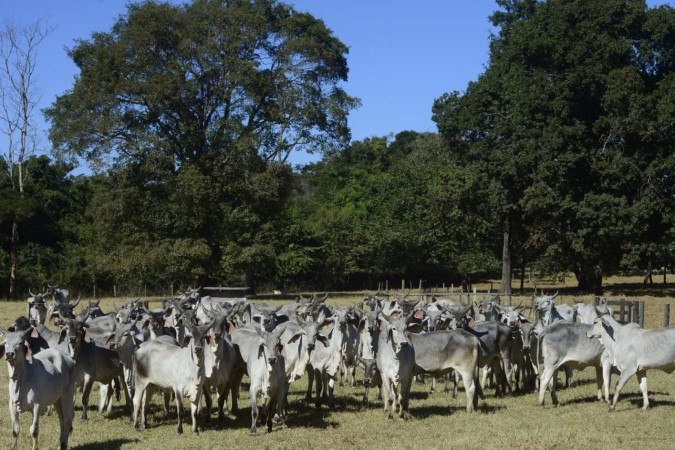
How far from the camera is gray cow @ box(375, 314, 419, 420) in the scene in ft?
48.6

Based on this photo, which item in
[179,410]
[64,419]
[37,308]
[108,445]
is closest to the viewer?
[64,419]

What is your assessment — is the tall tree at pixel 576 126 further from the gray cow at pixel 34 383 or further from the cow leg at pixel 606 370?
the gray cow at pixel 34 383

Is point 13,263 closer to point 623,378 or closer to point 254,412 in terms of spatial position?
point 254,412

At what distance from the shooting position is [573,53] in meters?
42.1

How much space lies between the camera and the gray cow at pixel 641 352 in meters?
15.1

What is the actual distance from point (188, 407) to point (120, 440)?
2.80 meters

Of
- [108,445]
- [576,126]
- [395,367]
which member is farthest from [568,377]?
[576,126]

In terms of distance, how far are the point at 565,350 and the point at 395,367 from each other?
353 centimetres

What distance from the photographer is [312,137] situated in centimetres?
4659

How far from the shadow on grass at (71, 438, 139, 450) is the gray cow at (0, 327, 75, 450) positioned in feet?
2.21

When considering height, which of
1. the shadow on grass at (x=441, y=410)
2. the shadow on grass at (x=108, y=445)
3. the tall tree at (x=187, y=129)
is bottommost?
the shadow on grass at (x=108, y=445)

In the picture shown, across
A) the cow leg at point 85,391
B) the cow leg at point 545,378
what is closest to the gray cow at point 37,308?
the cow leg at point 85,391

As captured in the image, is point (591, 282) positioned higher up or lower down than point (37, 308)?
higher up

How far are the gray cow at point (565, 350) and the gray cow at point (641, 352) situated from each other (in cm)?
54
